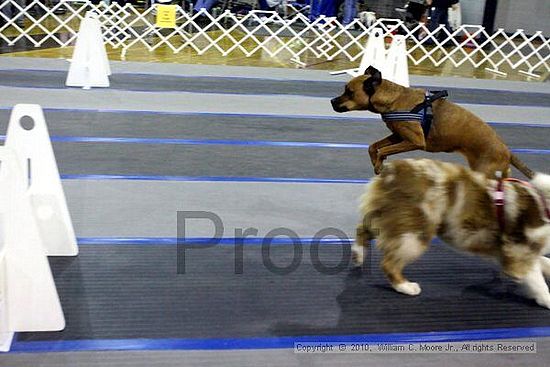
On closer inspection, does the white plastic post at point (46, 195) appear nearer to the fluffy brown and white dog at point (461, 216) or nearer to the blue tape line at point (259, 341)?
the blue tape line at point (259, 341)

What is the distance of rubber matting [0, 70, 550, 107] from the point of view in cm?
787

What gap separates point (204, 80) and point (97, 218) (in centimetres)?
525

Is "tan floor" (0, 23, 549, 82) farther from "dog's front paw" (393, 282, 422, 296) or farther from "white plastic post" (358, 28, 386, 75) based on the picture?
"dog's front paw" (393, 282, 422, 296)

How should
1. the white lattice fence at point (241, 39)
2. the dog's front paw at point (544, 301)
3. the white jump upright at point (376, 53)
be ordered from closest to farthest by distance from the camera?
1. the dog's front paw at point (544, 301)
2. the white jump upright at point (376, 53)
3. the white lattice fence at point (241, 39)

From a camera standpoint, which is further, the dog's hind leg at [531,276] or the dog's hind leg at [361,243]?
the dog's hind leg at [361,243]

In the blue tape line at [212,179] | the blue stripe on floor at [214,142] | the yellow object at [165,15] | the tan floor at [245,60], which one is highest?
the yellow object at [165,15]

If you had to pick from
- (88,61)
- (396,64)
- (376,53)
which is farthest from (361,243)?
(376,53)

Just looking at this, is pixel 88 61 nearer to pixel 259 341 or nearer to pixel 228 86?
pixel 228 86

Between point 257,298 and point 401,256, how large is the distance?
2.48 feet

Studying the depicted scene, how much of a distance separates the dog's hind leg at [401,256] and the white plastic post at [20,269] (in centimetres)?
158

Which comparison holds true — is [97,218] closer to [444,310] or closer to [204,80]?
[444,310]

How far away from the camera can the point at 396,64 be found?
28.9ft

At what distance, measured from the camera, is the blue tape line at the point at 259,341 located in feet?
8.11

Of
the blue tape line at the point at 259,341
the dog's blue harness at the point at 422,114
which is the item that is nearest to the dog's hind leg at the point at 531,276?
the blue tape line at the point at 259,341
